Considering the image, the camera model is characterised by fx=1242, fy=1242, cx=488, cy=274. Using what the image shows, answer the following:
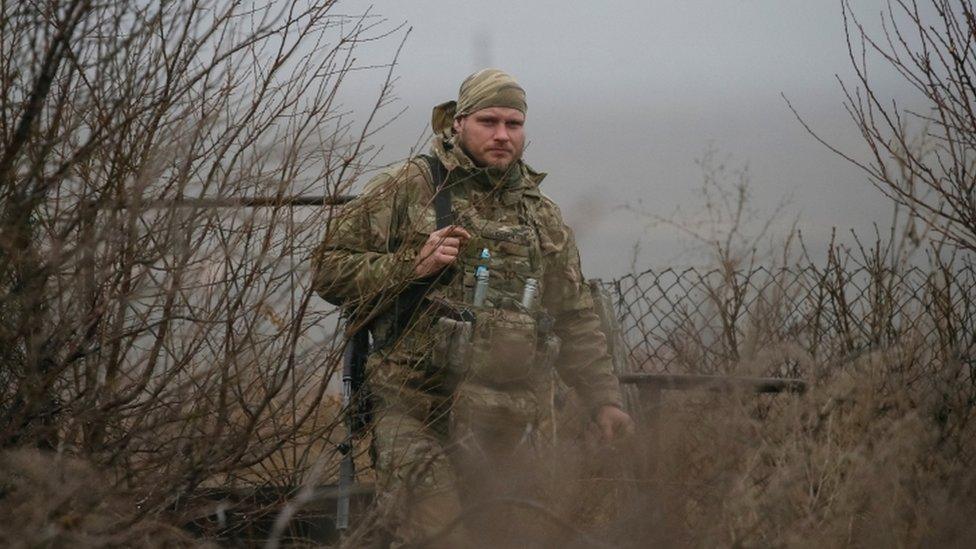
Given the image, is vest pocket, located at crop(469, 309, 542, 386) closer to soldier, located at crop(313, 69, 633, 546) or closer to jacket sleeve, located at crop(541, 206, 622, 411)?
soldier, located at crop(313, 69, 633, 546)

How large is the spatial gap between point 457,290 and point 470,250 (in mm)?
150

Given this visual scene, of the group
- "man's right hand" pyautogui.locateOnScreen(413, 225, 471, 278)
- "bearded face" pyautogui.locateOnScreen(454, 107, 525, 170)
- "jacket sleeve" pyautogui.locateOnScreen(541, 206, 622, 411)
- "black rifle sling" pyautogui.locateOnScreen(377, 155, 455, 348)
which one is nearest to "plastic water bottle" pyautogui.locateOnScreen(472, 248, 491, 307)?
"black rifle sling" pyautogui.locateOnScreen(377, 155, 455, 348)

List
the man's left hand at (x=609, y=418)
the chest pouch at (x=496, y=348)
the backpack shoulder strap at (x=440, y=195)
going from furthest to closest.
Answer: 1. the man's left hand at (x=609, y=418)
2. the backpack shoulder strap at (x=440, y=195)
3. the chest pouch at (x=496, y=348)

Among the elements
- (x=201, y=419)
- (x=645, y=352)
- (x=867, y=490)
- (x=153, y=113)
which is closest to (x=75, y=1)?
(x=153, y=113)

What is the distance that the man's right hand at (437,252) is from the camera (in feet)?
13.3

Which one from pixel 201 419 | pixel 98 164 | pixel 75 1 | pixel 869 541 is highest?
pixel 75 1

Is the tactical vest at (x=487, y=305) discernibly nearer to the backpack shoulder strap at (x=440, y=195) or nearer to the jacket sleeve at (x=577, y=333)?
the backpack shoulder strap at (x=440, y=195)

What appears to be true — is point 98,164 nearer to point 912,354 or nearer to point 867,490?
point 867,490

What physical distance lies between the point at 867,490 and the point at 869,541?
0.20 metres

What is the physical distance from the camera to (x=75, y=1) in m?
2.96

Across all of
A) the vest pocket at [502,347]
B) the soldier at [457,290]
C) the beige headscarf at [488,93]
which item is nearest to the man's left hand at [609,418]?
the soldier at [457,290]

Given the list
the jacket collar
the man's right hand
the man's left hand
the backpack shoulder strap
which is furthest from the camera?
the man's left hand

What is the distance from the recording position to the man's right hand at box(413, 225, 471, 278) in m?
4.05

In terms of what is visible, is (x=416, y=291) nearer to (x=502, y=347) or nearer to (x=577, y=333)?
(x=502, y=347)
